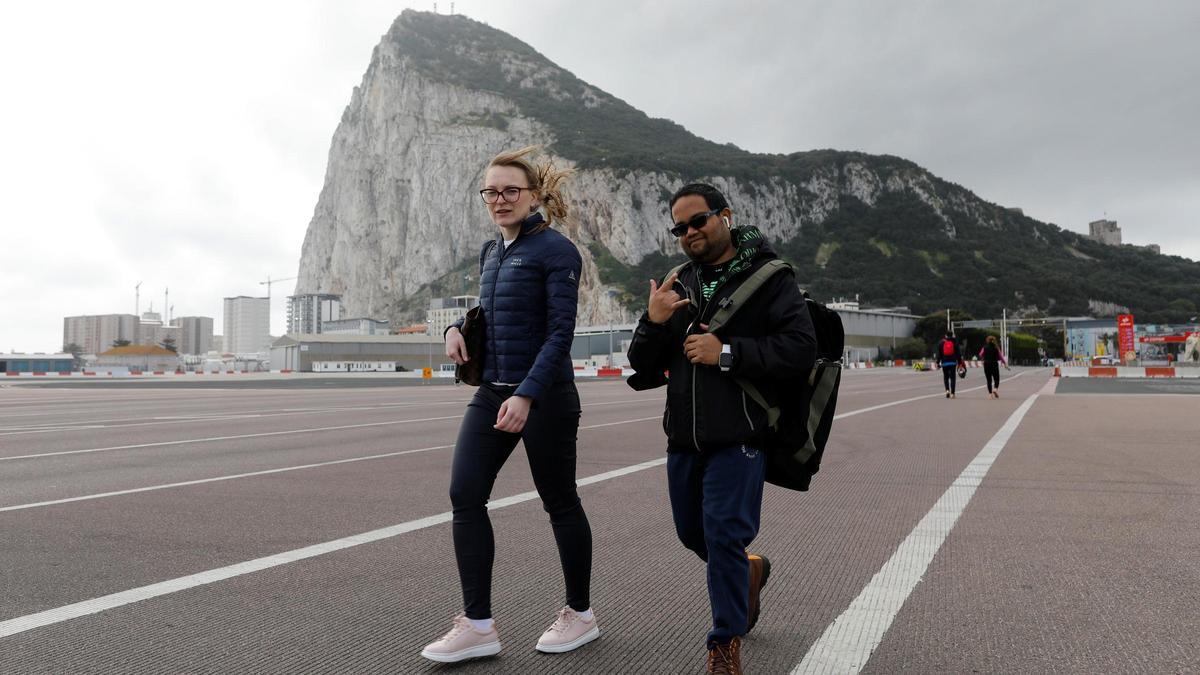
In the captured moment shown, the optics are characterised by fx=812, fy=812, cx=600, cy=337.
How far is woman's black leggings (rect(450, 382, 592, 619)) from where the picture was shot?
293 cm

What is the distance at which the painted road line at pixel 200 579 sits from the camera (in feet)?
10.3

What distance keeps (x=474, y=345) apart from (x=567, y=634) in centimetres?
111

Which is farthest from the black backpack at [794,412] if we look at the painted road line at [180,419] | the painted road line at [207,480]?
the painted road line at [180,419]

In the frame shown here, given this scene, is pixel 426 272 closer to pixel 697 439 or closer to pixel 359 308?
pixel 359 308

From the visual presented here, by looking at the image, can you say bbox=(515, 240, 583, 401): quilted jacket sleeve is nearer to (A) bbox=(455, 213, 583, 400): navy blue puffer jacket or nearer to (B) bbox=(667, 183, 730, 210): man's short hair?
(A) bbox=(455, 213, 583, 400): navy blue puffer jacket

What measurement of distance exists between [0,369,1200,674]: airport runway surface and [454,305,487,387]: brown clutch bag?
966 millimetres

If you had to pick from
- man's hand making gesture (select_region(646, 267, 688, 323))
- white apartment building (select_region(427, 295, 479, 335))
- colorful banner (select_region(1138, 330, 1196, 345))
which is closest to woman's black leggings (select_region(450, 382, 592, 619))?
man's hand making gesture (select_region(646, 267, 688, 323))

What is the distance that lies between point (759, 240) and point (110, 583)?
3.24 m

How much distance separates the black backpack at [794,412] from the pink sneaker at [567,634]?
2.81ft

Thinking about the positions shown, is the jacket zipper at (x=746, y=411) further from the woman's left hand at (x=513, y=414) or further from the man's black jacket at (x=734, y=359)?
the woman's left hand at (x=513, y=414)

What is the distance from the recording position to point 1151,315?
6024 inches

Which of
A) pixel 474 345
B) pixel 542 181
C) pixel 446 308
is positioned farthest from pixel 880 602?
pixel 446 308

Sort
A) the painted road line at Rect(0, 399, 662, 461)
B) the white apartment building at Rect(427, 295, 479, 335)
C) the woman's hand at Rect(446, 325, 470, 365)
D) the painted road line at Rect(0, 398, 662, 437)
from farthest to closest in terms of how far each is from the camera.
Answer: the white apartment building at Rect(427, 295, 479, 335)
the painted road line at Rect(0, 398, 662, 437)
the painted road line at Rect(0, 399, 662, 461)
the woman's hand at Rect(446, 325, 470, 365)

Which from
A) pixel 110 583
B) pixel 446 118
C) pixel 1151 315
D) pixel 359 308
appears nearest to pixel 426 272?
pixel 359 308
